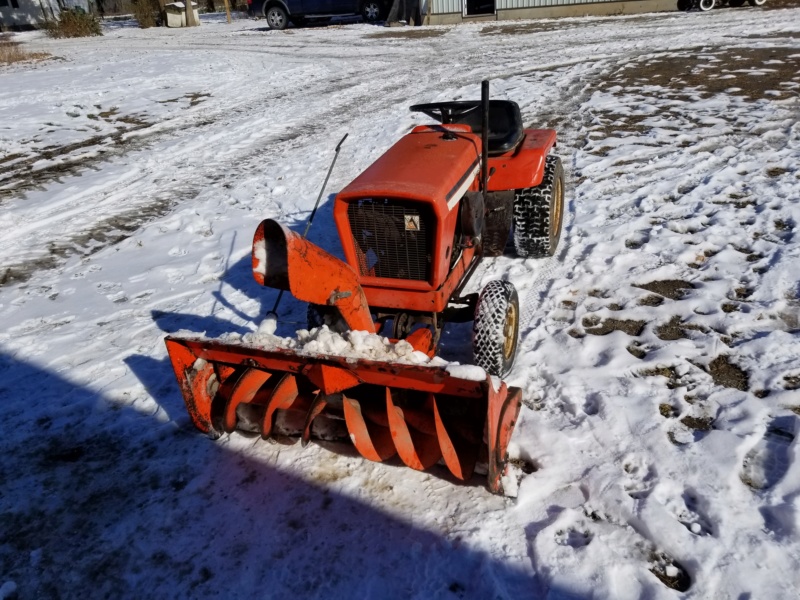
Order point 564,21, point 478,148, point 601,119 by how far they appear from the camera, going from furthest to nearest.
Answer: point 564,21
point 601,119
point 478,148

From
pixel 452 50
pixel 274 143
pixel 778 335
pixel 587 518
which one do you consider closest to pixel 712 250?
pixel 778 335

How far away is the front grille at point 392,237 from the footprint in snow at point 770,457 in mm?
1829

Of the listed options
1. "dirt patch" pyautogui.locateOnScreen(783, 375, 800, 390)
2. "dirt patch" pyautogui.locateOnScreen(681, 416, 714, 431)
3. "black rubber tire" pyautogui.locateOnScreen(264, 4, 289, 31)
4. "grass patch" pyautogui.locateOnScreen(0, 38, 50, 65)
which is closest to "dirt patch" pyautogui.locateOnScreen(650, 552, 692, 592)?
"dirt patch" pyautogui.locateOnScreen(681, 416, 714, 431)

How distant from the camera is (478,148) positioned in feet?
13.1

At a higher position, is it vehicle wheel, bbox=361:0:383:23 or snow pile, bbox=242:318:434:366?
vehicle wheel, bbox=361:0:383:23

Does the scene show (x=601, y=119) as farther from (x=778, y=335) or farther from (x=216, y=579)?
(x=216, y=579)

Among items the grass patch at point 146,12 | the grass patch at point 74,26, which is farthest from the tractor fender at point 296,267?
the grass patch at point 146,12

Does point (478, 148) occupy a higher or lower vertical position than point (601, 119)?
higher

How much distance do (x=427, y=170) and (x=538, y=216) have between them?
1.57m

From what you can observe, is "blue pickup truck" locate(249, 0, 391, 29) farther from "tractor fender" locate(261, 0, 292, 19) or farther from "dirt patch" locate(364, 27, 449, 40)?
"dirt patch" locate(364, 27, 449, 40)

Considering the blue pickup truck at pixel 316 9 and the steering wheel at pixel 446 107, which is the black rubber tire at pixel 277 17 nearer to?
the blue pickup truck at pixel 316 9

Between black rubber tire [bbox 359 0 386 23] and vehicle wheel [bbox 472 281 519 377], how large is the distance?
62.8 ft

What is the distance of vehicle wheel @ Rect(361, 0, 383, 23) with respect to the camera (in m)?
19.7

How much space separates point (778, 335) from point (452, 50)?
40.2 ft
